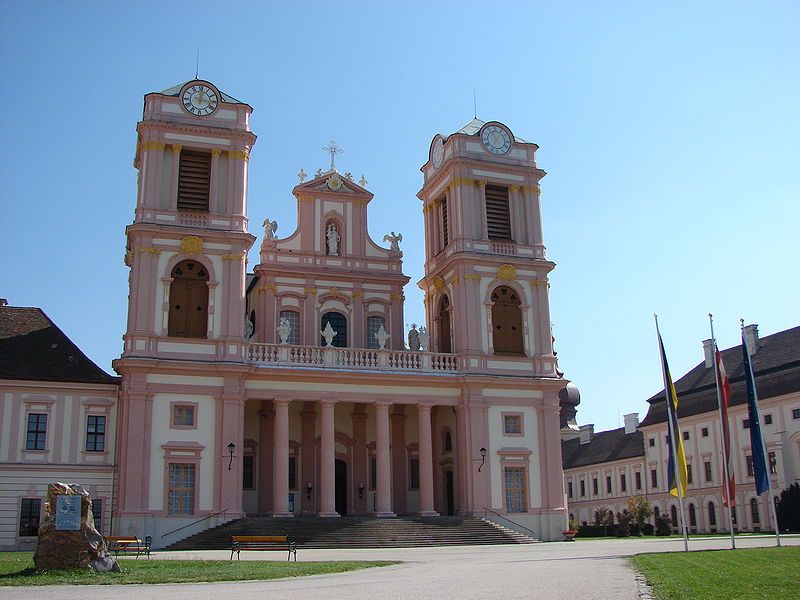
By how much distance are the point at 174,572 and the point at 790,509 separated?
42.6m

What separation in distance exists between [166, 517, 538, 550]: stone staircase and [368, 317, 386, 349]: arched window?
9.91m

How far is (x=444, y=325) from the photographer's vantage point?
4850cm

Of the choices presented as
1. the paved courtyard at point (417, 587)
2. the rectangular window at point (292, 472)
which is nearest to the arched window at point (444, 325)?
the rectangular window at point (292, 472)

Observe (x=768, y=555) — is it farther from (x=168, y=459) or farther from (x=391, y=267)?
(x=391, y=267)

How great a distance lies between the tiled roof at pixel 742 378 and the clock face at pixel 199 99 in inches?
1525

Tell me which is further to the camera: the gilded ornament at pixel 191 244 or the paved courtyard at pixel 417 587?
the gilded ornament at pixel 191 244

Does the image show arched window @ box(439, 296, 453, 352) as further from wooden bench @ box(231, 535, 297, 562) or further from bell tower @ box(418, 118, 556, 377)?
wooden bench @ box(231, 535, 297, 562)

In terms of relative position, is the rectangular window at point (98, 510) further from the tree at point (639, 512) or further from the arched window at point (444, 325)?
the tree at point (639, 512)

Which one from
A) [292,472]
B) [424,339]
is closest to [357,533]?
[292,472]

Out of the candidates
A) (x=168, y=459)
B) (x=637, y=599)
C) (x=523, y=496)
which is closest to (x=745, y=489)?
(x=523, y=496)

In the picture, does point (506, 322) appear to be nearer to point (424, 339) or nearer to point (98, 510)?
point (424, 339)

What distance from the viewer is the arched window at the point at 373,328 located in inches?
1859

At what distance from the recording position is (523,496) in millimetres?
43688

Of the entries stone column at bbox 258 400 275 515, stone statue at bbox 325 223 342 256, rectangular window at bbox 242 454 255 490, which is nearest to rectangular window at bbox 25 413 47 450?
rectangular window at bbox 242 454 255 490
